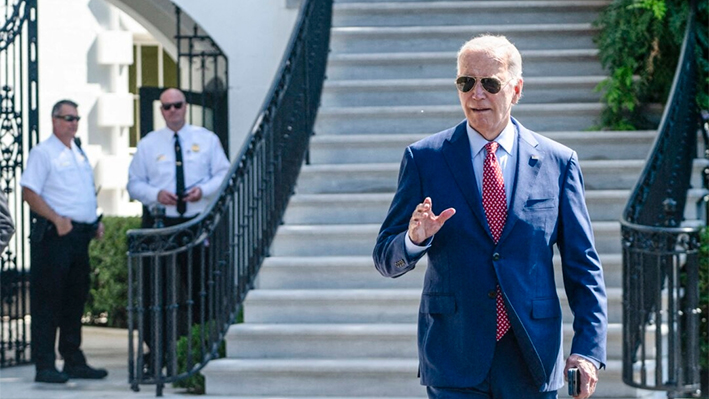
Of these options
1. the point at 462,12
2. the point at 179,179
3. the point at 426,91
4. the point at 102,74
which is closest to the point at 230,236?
the point at 179,179

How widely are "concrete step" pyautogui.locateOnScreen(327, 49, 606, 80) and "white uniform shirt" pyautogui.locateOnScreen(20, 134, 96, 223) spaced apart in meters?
2.48

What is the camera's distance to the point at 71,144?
934cm

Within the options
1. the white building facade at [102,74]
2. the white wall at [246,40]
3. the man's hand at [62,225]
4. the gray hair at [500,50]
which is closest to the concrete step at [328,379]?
the man's hand at [62,225]

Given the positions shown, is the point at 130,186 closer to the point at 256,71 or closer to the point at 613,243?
the point at 256,71

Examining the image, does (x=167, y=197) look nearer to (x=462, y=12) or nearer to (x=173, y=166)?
(x=173, y=166)

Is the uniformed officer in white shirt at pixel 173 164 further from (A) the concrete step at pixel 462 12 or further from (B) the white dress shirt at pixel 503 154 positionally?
(B) the white dress shirt at pixel 503 154

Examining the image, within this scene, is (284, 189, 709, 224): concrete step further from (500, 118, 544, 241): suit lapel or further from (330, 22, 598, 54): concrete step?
(500, 118, 544, 241): suit lapel

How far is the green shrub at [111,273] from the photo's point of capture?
43.6 feet

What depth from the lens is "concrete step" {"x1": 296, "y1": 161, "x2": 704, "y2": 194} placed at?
30.3ft

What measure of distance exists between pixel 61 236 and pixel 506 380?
5.95 metres

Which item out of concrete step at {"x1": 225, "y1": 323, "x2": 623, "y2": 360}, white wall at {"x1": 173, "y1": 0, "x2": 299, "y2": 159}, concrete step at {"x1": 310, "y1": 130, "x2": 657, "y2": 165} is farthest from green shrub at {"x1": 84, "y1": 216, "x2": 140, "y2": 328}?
concrete step at {"x1": 225, "y1": 323, "x2": 623, "y2": 360}

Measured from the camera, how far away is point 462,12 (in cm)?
1112

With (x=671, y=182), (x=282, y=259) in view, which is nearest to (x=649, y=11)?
(x=671, y=182)

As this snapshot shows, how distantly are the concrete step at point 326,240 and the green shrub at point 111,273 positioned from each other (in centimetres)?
463
